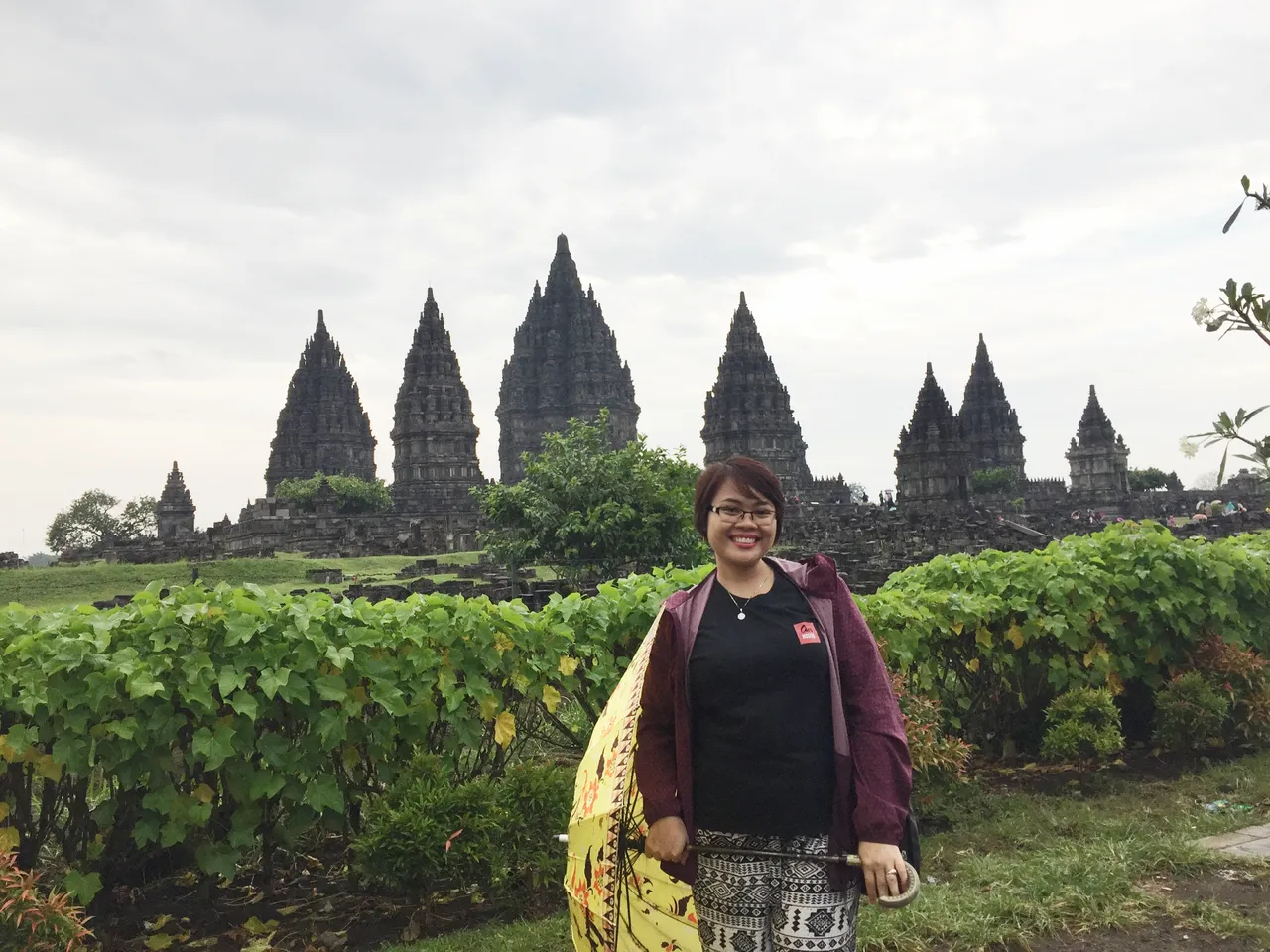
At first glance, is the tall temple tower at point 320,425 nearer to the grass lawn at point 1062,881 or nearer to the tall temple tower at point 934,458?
the tall temple tower at point 934,458

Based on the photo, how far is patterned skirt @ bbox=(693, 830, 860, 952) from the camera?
2469 mm

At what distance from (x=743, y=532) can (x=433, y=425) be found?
5149 centimetres

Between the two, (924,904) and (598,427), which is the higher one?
(598,427)

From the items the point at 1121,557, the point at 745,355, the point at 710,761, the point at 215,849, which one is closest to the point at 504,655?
the point at 215,849

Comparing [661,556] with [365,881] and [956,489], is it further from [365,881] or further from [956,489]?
[956,489]

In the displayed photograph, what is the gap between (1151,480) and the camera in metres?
64.4

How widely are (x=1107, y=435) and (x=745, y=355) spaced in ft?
69.5

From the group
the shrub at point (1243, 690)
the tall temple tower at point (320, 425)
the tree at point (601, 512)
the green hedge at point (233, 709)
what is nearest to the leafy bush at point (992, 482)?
the tall temple tower at point (320, 425)

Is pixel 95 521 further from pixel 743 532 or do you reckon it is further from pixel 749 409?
pixel 743 532

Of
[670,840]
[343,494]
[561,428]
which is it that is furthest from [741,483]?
[561,428]

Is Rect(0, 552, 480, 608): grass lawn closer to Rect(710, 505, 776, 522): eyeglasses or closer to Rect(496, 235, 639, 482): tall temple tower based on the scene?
Rect(710, 505, 776, 522): eyeglasses

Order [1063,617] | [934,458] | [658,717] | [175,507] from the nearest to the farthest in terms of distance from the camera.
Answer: [658,717] → [1063,617] → [934,458] → [175,507]

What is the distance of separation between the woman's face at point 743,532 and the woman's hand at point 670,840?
0.70 meters

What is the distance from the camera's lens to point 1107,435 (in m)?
56.0
